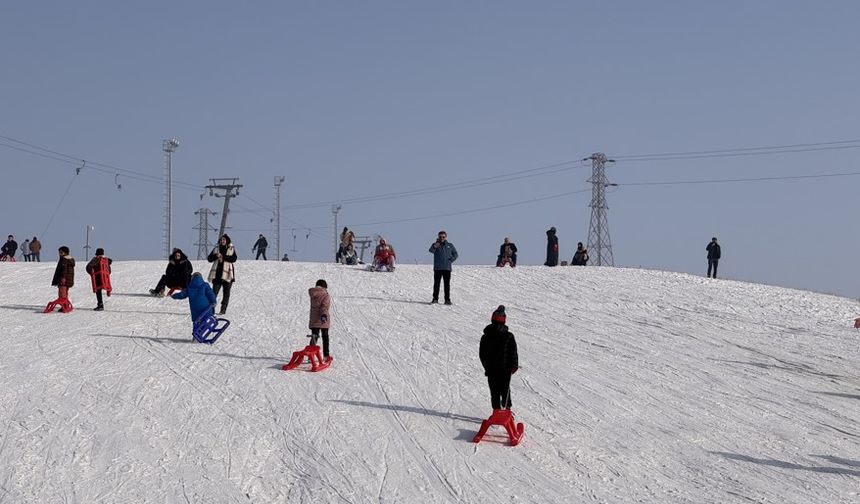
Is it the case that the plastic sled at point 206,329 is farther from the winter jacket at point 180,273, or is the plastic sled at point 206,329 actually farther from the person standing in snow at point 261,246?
the person standing in snow at point 261,246

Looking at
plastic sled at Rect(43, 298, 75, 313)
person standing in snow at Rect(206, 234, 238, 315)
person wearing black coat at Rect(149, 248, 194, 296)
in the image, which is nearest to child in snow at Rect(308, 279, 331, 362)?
person standing in snow at Rect(206, 234, 238, 315)

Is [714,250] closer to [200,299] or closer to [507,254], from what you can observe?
[507,254]

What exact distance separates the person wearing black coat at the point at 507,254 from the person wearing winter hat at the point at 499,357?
22696 mm

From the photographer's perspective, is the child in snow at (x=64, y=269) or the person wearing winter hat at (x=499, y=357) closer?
the person wearing winter hat at (x=499, y=357)

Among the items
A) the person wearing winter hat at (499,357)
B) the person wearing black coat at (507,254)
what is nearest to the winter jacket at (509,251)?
the person wearing black coat at (507,254)

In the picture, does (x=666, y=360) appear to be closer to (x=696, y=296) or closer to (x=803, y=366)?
(x=803, y=366)

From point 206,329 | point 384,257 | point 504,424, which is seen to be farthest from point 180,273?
point 504,424

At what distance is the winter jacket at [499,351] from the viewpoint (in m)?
12.7

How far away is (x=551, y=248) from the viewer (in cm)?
3662

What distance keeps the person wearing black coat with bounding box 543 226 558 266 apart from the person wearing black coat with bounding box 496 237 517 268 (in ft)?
4.70

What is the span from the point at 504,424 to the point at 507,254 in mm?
23407

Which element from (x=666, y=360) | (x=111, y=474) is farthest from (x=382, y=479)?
(x=666, y=360)

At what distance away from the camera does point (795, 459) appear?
12656mm

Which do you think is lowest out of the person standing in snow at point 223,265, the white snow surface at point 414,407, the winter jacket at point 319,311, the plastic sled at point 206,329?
the white snow surface at point 414,407
